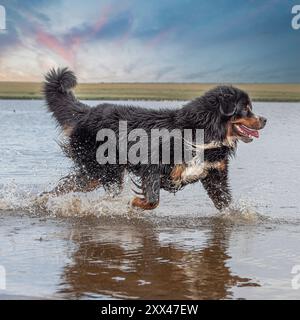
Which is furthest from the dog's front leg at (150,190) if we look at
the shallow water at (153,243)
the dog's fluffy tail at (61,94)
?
the dog's fluffy tail at (61,94)

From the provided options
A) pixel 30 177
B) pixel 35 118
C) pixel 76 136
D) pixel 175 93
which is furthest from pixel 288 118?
pixel 76 136

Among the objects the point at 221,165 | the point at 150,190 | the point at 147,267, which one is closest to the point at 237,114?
the point at 221,165

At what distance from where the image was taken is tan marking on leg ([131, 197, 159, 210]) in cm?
881

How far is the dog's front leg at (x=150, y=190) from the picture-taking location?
344 inches

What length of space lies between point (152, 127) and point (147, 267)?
2792 mm

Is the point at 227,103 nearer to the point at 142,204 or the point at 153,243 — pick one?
the point at 142,204

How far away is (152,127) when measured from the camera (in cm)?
884

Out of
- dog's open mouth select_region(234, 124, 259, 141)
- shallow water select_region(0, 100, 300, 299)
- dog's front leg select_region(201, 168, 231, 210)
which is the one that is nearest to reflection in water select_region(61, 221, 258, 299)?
shallow water select_region(0, 100, 300, 299)

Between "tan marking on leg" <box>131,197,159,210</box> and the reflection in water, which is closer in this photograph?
the reflection in water

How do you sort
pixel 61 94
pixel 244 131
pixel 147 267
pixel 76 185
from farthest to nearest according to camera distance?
pixel 61 94, pixel 76 185, pixel 244 131, pixel 147 267

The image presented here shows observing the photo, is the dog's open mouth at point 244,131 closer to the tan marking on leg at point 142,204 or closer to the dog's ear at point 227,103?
the dog's ear at point 227,103

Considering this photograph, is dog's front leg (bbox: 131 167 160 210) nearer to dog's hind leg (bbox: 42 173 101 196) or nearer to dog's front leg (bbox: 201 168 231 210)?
dog's front leg (bbox: 201 168 231 210)

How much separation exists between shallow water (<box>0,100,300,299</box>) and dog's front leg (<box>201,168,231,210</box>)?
6.9 inches

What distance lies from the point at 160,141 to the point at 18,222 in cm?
196
